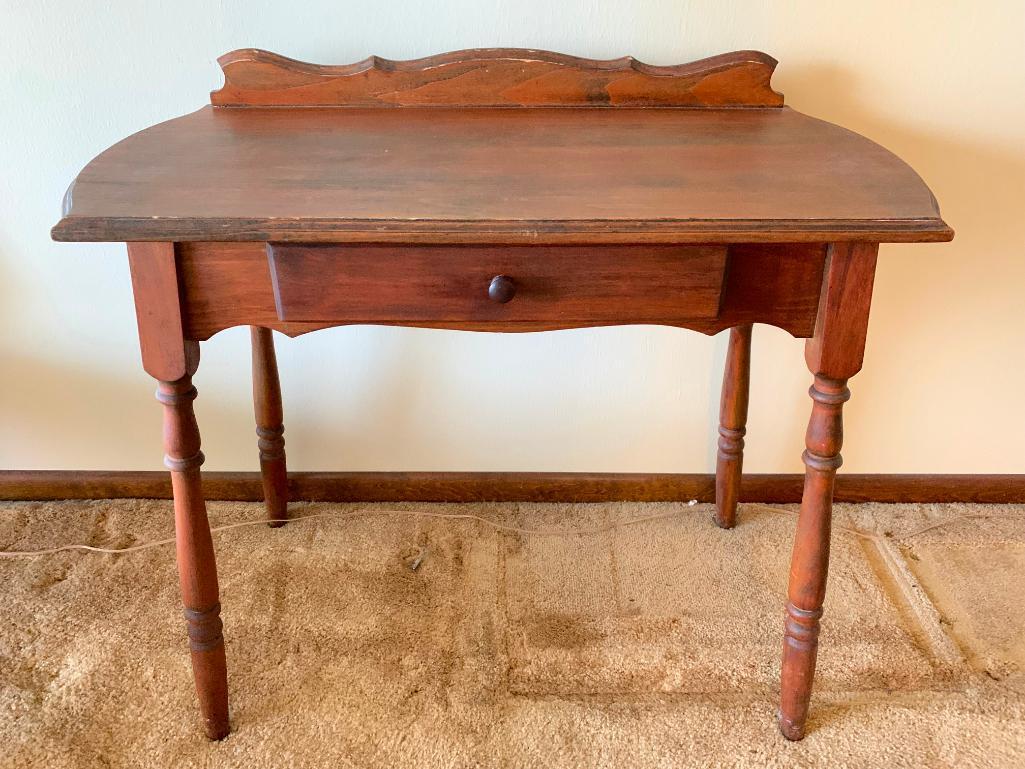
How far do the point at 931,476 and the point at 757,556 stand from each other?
16.2 inches

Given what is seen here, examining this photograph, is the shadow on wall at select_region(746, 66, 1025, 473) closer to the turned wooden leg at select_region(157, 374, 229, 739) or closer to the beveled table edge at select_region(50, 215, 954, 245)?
the beveled table edge at select_region(50, 215, 954, 245)

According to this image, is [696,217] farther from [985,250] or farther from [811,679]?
[985,250]

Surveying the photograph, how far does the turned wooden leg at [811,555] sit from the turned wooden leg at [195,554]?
0.75 m

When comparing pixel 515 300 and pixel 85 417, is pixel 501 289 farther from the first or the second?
pixel 85 417

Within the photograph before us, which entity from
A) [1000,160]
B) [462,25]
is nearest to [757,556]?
[1000,160]

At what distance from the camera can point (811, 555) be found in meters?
1.21

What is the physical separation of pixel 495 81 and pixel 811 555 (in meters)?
0.80

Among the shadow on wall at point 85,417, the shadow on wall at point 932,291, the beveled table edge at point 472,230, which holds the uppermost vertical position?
the beveled table edge at point 472,230

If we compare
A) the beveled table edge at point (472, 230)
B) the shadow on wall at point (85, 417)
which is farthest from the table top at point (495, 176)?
the shadow on wall at point (85, 417)

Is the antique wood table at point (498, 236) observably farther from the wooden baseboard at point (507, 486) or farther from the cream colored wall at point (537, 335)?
the wooden baseboard at point (507, 486)

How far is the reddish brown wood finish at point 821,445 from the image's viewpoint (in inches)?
41.3

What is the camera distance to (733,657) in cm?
145

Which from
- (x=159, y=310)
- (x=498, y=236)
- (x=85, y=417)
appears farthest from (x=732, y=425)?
(x=85, y=417)

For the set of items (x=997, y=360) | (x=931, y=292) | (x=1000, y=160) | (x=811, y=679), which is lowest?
(x=811, y=679)
